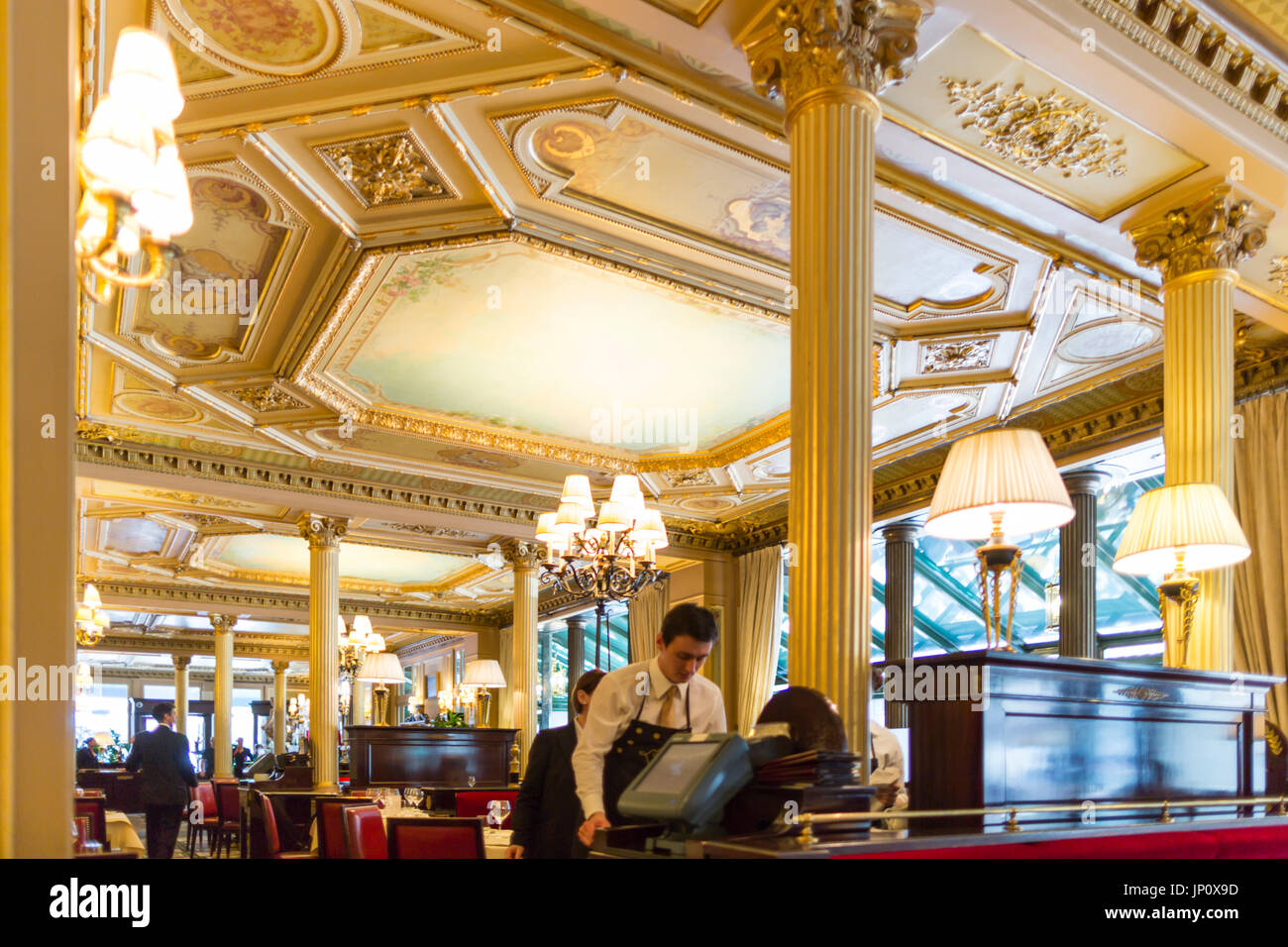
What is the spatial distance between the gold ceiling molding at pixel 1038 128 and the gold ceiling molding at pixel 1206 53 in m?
0.53

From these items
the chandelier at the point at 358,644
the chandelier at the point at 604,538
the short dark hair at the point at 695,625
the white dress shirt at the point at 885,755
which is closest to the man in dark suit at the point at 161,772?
the chandelier at the point at 604,538

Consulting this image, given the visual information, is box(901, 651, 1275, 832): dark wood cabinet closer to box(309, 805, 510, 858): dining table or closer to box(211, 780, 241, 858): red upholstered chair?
box(309, 805, 510, 858): dining table

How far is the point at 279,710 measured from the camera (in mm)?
27516

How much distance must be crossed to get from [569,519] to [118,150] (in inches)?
220

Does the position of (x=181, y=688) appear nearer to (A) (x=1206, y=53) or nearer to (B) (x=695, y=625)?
(B) (x=695, y=625)

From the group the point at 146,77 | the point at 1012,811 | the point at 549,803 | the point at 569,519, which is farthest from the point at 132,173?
the point at 569,519

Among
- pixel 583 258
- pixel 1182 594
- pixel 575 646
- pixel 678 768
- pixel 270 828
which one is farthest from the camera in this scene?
pixel 575 646

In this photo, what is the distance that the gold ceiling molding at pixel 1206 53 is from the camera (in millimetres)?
4559

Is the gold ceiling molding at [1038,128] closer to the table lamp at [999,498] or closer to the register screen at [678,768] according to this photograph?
the table lamp at [999,498]

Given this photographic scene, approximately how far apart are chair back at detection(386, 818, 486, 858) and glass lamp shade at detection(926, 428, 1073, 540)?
83.1 inches

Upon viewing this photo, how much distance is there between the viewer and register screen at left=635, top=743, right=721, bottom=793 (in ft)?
8.25
